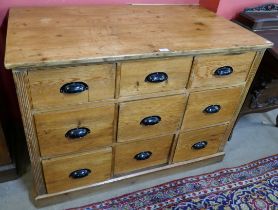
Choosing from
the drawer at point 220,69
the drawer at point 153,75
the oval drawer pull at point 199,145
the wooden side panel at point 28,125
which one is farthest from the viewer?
the oval drawer pull at point 199,145

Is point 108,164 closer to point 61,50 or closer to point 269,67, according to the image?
point 61,50

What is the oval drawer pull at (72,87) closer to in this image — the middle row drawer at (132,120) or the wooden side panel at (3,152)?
the middle row drawer at (132,120)

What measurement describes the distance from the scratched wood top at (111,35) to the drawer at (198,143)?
19.7 inches

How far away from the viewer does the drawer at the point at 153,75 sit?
1043 millimetres

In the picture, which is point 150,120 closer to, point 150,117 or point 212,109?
point 150,117

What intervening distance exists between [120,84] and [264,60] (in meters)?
0.90

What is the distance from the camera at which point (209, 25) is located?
1312 mm

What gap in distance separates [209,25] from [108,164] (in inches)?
33.4

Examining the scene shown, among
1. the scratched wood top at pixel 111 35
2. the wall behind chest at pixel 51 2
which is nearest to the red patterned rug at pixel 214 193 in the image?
the scratched wood top at pixel 111 35

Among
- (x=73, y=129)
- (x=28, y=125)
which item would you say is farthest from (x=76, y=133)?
(x=28, y=125)

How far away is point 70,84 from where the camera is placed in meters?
0.98

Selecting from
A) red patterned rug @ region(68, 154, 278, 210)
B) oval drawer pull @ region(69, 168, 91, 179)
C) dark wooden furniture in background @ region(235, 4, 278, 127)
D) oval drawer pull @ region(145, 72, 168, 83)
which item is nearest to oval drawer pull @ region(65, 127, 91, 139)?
oval drawer pull @ region(69, 168, 91, 179)

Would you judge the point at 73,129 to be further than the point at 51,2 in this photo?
No

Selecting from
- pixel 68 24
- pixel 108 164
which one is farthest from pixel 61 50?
pixel 108 164
